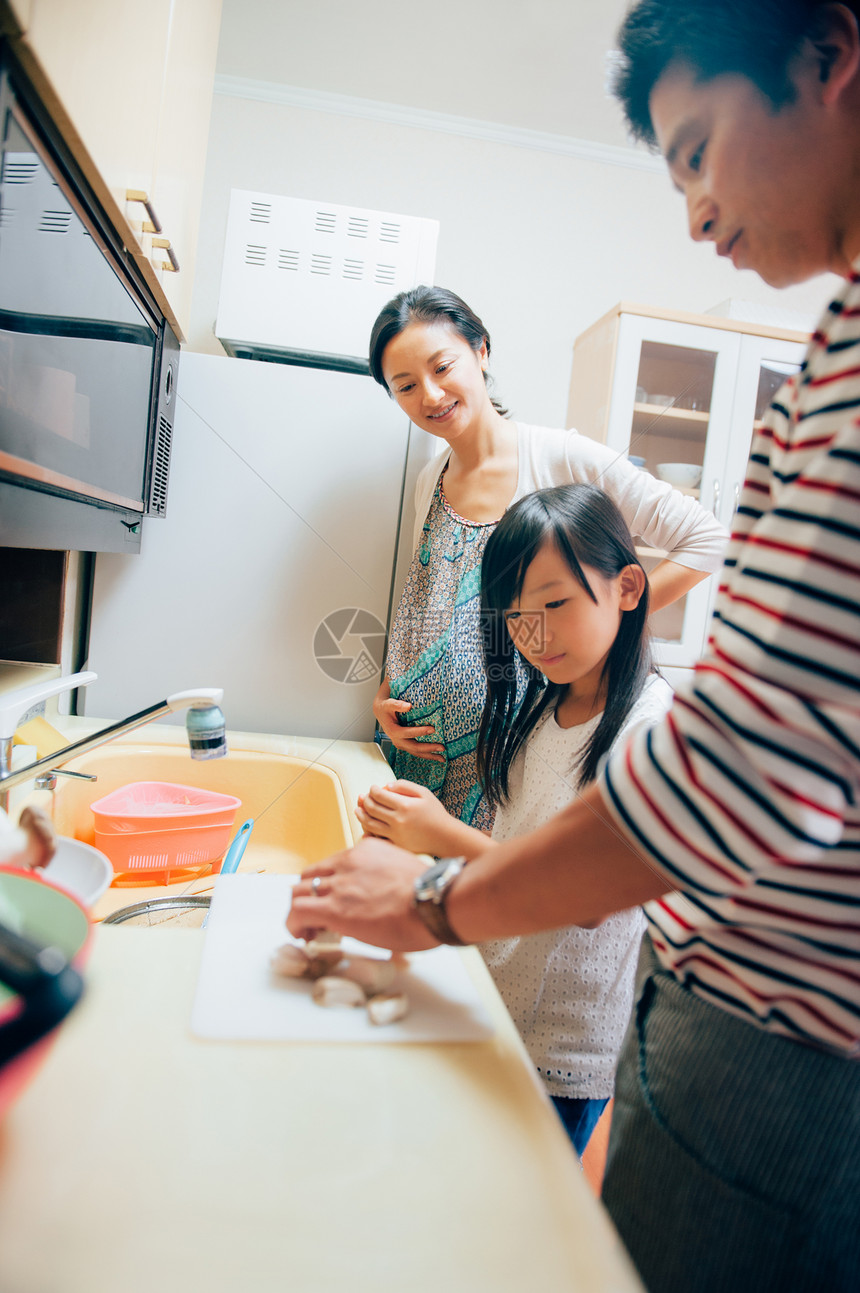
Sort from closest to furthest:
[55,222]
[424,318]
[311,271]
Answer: [55,222] < [424,318] < [311,271]

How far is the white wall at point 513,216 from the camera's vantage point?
468 millimetres

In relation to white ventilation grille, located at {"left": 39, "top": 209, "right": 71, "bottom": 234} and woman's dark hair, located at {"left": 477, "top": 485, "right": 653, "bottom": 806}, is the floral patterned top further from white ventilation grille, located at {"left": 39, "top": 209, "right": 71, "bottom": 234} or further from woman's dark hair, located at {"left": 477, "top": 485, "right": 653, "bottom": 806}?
white ventilation grille, located at {"left": 39, "top": 209, "right": 71, "bottom": 234}

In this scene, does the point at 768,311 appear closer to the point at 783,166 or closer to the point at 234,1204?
the point at 783,166

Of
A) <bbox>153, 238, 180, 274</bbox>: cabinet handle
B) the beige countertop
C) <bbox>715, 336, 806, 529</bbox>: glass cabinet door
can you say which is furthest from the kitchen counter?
<bbox>153, 238, 180, 274</bbox>: cabinet handle

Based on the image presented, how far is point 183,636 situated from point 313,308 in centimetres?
46

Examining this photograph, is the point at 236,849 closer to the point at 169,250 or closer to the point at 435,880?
the point at 435,880

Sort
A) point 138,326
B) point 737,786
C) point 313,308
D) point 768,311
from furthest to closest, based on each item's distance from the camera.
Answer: point 313,308 → point 138,326 → point 768,311 → point 737,786

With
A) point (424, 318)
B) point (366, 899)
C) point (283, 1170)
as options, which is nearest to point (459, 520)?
point (424, 318)

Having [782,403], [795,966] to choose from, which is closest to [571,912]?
[795,966]

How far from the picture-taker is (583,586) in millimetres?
440

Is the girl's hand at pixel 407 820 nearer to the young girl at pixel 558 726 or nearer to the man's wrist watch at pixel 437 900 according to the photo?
the young girl at pixel 558 726

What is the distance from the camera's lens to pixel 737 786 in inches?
8.9

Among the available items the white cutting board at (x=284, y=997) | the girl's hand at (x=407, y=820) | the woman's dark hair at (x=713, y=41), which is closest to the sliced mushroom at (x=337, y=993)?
the white cutting board at (x=284, y=997)

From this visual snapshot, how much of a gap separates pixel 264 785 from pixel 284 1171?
328mm
